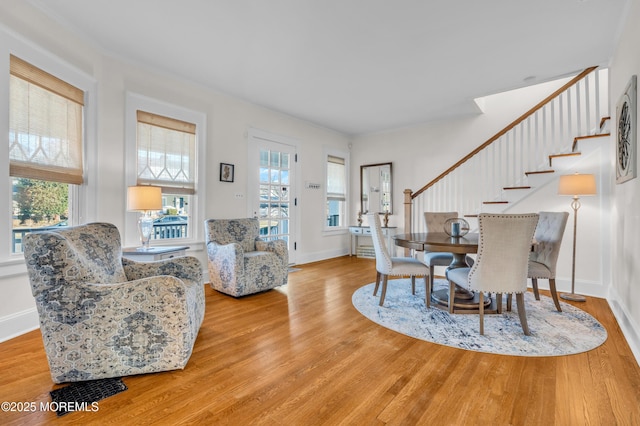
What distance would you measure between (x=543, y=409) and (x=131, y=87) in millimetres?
4511

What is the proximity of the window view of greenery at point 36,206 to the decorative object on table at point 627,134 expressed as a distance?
4882 millimetres

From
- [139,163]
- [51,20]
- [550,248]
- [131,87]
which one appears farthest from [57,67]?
[550,248]

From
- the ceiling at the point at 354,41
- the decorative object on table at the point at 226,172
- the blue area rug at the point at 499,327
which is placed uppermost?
the ceiling at the point at 354,41

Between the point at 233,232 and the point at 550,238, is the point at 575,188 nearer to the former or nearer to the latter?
the point at 550,238

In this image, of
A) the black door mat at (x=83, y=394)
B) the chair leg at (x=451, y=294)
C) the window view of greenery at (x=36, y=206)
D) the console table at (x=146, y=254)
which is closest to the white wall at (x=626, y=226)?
the chair leg at (x=451, y=294)

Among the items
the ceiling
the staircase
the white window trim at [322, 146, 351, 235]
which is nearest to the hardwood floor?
the staircase

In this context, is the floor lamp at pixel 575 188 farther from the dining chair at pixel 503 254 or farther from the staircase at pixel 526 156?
the dining chair at pixel 503 254

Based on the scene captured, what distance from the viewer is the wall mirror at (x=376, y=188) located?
617cm

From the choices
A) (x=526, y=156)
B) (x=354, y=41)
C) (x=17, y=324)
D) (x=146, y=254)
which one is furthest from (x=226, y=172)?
(x=526, y=156)

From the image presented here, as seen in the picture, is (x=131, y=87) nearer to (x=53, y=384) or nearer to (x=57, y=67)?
(x=57, y=67)

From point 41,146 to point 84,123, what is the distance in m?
0.52

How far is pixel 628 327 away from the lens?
236 centimetres

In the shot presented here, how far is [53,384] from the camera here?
1742 mm

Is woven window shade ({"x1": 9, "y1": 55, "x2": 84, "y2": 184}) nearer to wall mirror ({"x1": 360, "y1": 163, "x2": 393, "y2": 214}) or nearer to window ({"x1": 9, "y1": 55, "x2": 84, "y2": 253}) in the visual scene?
window ({"x1": 9, "y1": 55, "x2": 84, "y2": 253})
